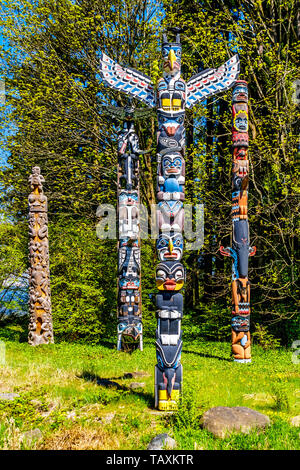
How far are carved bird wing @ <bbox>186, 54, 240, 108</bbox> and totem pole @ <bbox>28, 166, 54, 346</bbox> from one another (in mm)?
6945

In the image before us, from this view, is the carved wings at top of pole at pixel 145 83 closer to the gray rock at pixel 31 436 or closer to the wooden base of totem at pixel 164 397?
the wooden base of totem at pixel 164 397

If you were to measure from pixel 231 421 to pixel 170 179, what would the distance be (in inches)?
134

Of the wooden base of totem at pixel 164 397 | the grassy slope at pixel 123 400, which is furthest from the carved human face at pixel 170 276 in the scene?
the grassy slope at pixel 123 400

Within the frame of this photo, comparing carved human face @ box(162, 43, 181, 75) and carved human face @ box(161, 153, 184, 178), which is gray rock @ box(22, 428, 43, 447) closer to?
carved human face @ box(161, 153, 184, 178)

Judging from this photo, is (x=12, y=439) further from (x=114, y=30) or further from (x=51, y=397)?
(x=114, y=30)

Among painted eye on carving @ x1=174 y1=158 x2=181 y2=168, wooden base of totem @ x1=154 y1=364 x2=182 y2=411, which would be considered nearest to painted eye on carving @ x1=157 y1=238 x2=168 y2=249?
painted eye on carving @ x1=174 y1=158 x2=181 y2=168

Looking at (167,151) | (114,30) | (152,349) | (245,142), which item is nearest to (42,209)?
(152,349)

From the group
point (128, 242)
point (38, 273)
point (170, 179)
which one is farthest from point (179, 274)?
point (38, 273)

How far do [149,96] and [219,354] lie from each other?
24.6 feet

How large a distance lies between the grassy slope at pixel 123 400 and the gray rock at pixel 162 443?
0.46 ft

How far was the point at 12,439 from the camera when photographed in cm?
455

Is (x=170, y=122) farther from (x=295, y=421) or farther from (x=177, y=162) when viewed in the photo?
(x=295, y=421)

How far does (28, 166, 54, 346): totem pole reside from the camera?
12.0 m

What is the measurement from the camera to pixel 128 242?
1218 cm
